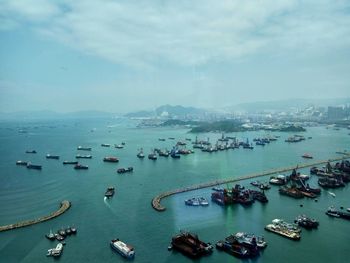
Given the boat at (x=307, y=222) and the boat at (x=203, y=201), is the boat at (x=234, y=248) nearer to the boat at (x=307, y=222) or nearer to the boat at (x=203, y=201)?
the boat at (x=307, y=222)

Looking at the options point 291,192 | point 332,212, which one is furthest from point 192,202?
point 332,212

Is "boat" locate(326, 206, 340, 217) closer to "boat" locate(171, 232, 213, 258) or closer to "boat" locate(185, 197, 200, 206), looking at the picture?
"boat" locate(185, 197, 200, 206)

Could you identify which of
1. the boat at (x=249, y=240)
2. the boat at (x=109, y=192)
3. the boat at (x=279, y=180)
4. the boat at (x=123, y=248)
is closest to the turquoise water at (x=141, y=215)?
the boat at (x=123, y=248)

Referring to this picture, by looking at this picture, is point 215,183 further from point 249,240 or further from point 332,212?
point 249,240

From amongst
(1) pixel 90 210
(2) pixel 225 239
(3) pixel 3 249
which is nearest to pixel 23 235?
(3) pixel 3 249

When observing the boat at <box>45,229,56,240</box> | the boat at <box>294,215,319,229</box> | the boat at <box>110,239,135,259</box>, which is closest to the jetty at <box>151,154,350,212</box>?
A: the boat at <box>110,239,135,259</box>
